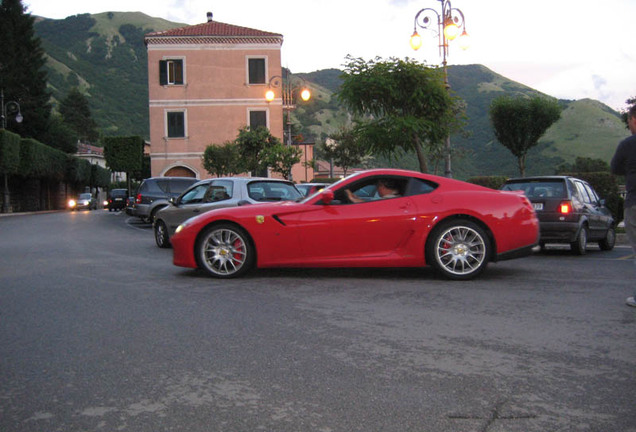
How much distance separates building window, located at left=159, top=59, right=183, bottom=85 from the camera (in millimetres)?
43594

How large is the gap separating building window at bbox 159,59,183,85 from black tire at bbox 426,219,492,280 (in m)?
39.3

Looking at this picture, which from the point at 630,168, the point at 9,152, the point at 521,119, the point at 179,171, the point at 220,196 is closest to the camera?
the point at 630,168

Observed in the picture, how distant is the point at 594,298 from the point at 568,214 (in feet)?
16.6

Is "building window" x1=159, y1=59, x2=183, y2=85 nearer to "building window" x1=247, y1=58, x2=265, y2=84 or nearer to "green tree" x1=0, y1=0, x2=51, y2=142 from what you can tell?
"building window" x1=247, y1=58, x2=265, y2=84

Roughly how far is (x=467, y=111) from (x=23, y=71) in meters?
50.3

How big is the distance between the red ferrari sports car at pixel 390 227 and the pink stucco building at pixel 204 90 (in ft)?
119

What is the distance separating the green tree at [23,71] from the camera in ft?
209

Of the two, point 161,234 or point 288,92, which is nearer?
point 161,234

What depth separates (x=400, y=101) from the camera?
72.2 feet

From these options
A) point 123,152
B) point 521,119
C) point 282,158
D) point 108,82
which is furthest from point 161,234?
point 108,82

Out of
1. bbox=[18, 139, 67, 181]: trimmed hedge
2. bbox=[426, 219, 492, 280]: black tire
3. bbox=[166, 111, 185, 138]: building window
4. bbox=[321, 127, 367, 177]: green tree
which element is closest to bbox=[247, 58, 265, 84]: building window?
bbox=[166, 111, 185, 138]: building window

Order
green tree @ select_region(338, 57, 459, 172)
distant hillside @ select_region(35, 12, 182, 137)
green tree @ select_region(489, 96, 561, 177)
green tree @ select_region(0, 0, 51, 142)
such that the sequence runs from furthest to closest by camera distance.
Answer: distant hillside @ select_region(35, 12, 182, 137)
green tree @ select_region(0, 0, 51, 142)
green tree @ select_region(489, 96, 561, 177)
green tree @ select_region(338, 57, 459, 172)

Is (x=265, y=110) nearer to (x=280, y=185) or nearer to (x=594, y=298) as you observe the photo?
(x=280, y=185)

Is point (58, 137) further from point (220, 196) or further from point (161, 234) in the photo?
point (220, 196)
